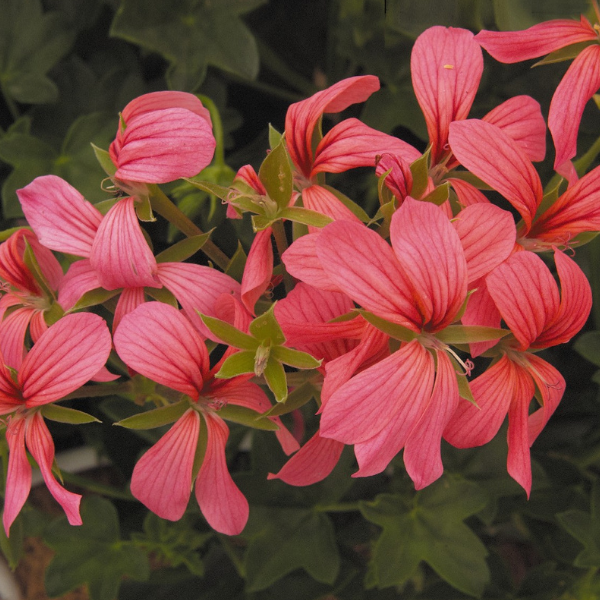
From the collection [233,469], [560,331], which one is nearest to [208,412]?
[560,331]

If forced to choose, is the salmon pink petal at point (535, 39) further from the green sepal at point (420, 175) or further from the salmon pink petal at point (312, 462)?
the salmon pink petal at point (312, 462)

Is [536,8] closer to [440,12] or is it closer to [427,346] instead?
[440,12]

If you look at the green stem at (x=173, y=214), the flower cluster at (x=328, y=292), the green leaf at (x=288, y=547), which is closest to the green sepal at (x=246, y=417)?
the flower cluster at (x=328, y=292)

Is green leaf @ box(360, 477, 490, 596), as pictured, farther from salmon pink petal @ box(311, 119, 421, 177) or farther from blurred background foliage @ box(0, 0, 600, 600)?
salmon pink petal @ box(311, 119, 421, 177)

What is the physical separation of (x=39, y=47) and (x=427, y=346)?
26.5 inches

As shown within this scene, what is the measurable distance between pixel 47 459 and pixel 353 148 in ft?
0.92

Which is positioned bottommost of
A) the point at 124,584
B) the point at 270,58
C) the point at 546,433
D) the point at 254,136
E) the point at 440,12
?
the point at 124,584

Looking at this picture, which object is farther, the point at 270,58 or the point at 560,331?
the point at 270,58

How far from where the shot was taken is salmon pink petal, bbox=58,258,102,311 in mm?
450

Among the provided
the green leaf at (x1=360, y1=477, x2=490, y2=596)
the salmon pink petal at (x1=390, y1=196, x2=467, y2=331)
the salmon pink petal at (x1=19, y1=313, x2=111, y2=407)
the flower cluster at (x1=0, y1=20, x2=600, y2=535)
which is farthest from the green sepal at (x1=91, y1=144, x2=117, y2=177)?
the green leaf at (x1=360, y1=477, x2=490, y2=596)

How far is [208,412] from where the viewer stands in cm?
47

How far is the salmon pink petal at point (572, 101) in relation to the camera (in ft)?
1.50

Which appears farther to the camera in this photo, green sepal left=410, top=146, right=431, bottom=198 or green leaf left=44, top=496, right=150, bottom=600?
green leaf left=44, top=496, right=150, bottom=600

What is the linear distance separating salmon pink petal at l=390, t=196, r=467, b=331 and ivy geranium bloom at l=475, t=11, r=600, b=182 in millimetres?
134
